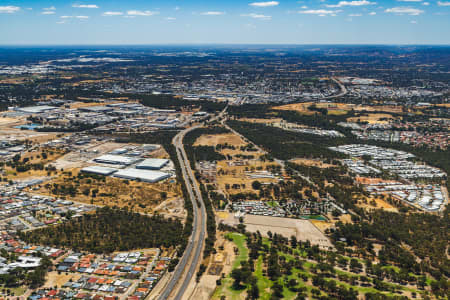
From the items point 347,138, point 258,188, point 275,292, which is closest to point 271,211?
point 258,188

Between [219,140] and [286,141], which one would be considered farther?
[219,140]

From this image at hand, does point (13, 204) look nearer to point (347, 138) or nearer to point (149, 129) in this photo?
point (149, 129)

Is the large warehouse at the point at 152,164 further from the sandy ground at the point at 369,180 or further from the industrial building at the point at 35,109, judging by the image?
the industrial building at the point at 35,109

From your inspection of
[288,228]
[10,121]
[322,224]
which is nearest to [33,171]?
[288,228]

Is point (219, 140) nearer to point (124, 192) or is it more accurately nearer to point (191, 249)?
point (124, 192)

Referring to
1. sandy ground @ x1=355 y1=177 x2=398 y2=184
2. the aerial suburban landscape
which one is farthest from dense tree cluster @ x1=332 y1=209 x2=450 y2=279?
sandy ground @ x1=355 y1=177 x2=398 y2=184

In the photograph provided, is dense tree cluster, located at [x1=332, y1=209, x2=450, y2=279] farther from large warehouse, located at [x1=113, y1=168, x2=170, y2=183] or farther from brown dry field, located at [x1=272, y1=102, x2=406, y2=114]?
brown dry field, located at [x1=272, y1=102, x2=406, y2=114]
